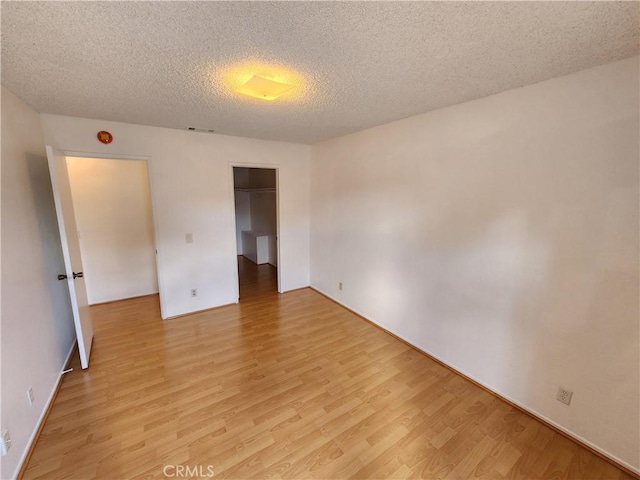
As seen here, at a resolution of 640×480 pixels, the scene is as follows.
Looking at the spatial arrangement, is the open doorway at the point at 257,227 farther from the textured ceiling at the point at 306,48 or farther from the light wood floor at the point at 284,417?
the textured ceiling at the point at 306,48

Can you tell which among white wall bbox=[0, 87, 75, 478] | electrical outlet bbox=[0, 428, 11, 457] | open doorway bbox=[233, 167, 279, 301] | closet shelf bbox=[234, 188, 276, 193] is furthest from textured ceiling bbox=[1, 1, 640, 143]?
closet shelf bbox=[234, 188, 276, 193]

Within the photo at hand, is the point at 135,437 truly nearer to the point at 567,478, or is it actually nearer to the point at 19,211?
the point at 19,211

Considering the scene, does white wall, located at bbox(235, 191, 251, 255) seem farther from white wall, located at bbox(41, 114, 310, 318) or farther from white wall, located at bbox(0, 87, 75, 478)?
white wall, located at bbox(0, 87, 75, 478)

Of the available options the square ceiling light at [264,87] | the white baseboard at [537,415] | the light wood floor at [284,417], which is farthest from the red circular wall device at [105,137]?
the white baseboard at [537,415]

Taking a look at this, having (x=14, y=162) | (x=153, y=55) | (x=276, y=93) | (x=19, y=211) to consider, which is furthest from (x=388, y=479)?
(x=14, y=162)

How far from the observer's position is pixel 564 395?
182 centimetres

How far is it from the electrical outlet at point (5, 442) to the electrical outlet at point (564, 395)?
11.1 ft

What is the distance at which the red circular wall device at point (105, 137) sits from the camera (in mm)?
2752

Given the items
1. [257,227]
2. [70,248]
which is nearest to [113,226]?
[70,248]

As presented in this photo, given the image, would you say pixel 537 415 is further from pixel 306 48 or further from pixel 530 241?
pixel 306 48

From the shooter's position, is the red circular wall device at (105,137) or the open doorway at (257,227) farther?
the open doorway at (257,227)

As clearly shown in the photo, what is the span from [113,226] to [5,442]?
3021mm

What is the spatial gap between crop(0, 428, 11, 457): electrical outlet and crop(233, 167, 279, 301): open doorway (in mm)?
3165

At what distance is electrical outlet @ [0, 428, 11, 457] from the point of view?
138 centimetres
